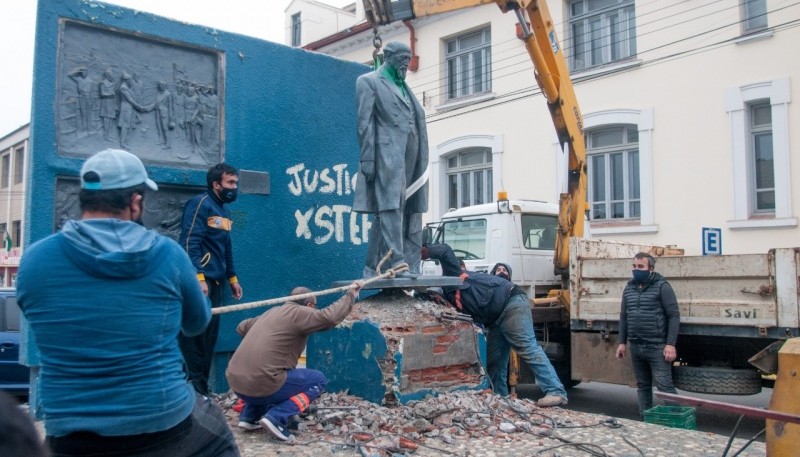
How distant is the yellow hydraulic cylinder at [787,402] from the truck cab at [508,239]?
16.3 feet

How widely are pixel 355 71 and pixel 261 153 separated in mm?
1499

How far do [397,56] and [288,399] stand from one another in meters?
2.87

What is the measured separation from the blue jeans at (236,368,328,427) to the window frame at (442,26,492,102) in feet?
41.2

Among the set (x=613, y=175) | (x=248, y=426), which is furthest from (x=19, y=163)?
(x=248, y=426)

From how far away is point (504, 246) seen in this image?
920 centimetres

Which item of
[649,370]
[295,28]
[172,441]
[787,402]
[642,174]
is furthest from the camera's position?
[295,28]

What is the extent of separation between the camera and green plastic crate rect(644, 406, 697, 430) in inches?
243

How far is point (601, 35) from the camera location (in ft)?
47.9

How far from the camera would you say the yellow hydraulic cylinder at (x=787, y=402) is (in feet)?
13.6

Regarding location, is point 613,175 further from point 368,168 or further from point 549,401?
point 368,168

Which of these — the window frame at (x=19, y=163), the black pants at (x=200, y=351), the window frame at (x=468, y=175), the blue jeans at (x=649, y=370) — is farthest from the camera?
the window frame at (x=19, y=163)

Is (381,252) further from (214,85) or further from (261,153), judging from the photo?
(214,85)

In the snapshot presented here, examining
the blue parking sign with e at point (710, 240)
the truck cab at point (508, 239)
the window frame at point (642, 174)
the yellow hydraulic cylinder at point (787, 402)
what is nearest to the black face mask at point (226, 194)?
the yellow hydraulic cylinder at point (787, 402)

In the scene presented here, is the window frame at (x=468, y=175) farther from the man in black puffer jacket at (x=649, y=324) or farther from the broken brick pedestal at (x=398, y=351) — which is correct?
the broken brick pedestal at (x=398, y=351)
